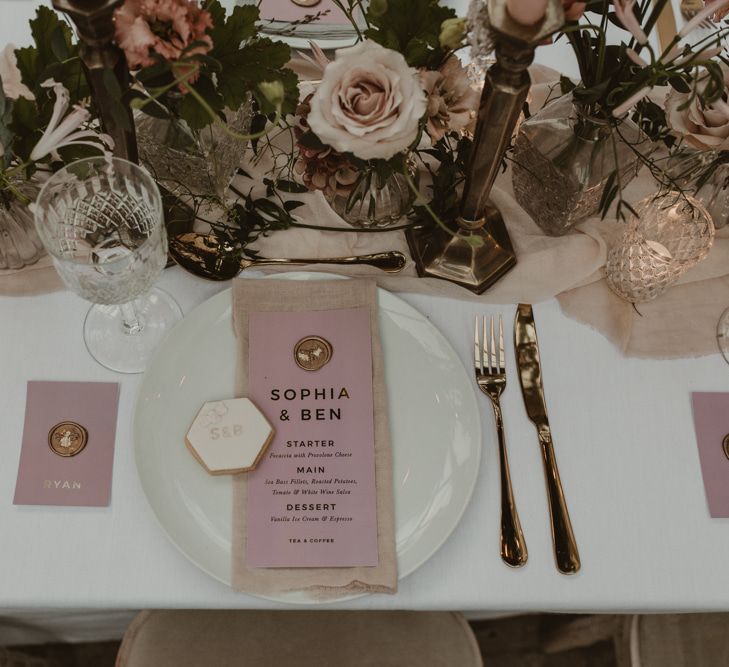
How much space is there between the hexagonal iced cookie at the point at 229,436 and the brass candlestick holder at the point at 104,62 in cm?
29

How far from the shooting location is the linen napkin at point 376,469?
620mm

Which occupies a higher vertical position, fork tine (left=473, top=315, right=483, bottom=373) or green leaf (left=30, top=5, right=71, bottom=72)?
green leaf (left=30, top=5, right=71, bottom=72)

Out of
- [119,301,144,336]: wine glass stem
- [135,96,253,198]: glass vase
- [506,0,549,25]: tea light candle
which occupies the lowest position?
[119,301,144,336]: wine glass stem

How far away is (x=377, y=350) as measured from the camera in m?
0.72

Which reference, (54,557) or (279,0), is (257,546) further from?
(279,0)

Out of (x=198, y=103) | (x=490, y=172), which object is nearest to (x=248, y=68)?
(x=198, y=103)

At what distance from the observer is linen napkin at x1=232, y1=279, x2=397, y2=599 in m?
0.62

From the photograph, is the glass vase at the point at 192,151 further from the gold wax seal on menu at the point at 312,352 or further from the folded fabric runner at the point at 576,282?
the gold wax seal on menu at the point at 312,352

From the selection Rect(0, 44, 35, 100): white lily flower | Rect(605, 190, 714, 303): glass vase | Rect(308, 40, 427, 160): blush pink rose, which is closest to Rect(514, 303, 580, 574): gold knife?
Rect(605, 190, 714, 303): glass vase

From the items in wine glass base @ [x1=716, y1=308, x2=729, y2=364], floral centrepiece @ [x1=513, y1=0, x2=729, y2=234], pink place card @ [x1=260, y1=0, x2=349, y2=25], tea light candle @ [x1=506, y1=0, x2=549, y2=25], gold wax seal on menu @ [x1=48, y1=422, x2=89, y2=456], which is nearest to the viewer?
tea light candle @ [x1=506, y1=0, x2=549, y2=25]

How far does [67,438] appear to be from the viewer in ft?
2.24

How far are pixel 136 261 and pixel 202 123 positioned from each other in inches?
5.8

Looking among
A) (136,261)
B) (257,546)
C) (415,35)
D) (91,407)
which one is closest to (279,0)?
(415,35)

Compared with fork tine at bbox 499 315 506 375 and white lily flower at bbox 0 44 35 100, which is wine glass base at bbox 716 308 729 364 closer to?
fork tine at bbox 499 315 506 375
